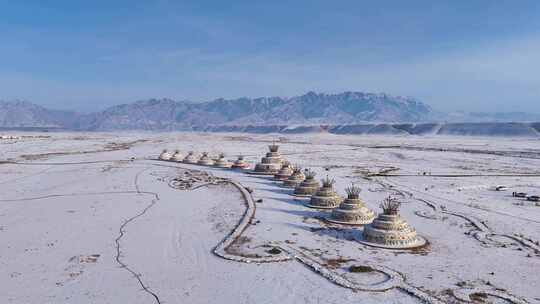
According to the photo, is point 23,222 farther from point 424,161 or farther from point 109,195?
point 424,161

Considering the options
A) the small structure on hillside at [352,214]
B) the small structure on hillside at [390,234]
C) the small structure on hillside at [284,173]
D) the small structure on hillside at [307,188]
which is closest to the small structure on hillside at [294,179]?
the small structure on hillside at [284,173]

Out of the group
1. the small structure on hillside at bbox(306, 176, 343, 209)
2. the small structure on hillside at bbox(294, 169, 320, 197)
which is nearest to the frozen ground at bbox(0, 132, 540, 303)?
the small structure on hillside at bbox(306, 176, 343, 209)

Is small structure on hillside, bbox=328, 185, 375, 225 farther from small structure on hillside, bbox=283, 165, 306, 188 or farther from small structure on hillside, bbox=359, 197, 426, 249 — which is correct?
small structure on hillside, bbox=283, 165, 306, 188

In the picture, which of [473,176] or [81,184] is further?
[473,176]

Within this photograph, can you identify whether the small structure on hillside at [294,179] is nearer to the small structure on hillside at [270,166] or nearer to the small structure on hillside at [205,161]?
the small structure on hillside at [270,166]

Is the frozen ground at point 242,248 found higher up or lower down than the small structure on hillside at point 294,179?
A: lower down

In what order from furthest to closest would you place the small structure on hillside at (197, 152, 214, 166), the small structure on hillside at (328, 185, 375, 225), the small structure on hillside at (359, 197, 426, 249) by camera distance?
the small structure on hillside at (197, 152, 214, 166), the small structure on hillside at (328, 185, 375, 225), the small structure on hillside at (359, 197, 426, 249)

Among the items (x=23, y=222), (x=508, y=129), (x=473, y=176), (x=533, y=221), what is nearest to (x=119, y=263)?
(x=23, y=222)

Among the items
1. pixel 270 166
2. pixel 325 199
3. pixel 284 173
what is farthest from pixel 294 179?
pixel 325 199
